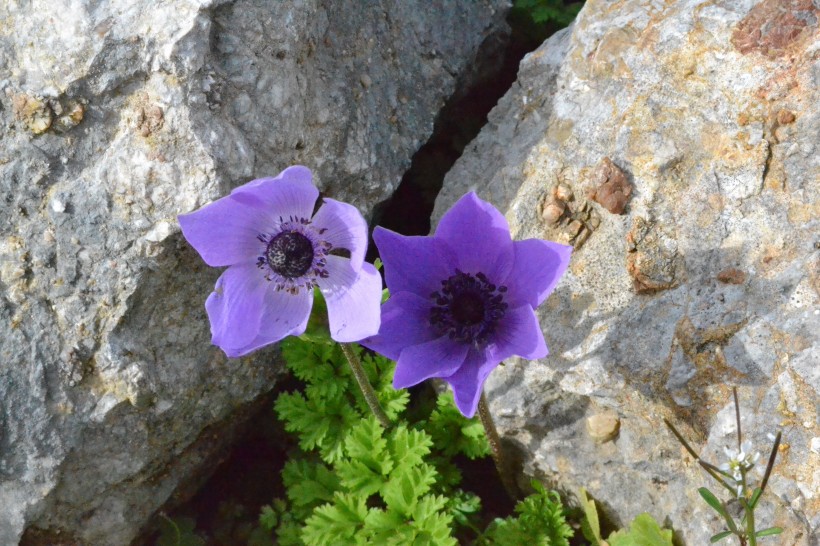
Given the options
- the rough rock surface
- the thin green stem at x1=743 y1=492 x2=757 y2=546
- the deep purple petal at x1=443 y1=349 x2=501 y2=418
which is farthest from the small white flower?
the deep purple petal at x1=443 y1=349 x2=501 y2=418

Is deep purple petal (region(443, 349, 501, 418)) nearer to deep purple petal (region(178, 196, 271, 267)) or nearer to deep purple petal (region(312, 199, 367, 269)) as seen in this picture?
deep purple petal (region(312, 199, 367, 269))

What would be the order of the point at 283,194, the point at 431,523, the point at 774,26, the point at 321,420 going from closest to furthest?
the point at 283,194 < the point at 774,26 < the point at 431,523 < the point at 321,420

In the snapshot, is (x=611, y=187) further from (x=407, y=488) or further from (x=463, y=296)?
(x=407, y=488)

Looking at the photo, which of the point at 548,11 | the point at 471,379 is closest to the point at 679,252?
the point at 471,379

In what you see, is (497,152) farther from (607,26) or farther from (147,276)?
(147,276)

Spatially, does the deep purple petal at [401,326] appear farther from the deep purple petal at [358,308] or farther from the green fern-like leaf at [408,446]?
the green fern-like leaf at [408,446]

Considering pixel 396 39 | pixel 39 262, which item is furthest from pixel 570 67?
pixel 39 262

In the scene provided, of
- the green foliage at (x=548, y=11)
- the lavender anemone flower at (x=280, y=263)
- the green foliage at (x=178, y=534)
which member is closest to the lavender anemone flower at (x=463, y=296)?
the lavender anemone flower at (x=280, y=263)

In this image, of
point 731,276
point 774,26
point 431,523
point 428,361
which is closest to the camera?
point 428,361
